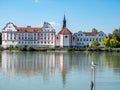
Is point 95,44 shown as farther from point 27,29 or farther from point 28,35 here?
point 27,29

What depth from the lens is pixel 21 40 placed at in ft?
265

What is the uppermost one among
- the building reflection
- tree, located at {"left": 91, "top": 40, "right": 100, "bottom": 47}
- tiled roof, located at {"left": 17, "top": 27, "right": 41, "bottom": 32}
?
tiled roof, located at {"left": 17, "top": 27, "right": 41, "bottom": 32}

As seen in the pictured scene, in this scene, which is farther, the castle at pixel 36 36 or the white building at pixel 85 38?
the white building at pixel 85 38

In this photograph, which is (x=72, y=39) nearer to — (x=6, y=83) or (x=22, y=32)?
(x=22, y=32)

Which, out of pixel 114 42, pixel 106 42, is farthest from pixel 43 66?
pixel 106 42

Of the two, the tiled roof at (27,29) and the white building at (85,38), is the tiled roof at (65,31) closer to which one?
the white building at (85,38)

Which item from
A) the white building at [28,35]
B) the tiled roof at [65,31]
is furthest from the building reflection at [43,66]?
the white building at [28,35]

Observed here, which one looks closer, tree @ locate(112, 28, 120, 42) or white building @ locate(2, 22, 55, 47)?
tree @ locate(112, 28, 120, 42)

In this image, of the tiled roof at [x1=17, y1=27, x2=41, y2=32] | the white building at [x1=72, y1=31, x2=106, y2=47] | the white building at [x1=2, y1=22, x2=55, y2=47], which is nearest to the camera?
the white building at [x1=2, y1=22, x2=55, y2=47]

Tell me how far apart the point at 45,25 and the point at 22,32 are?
5329mm

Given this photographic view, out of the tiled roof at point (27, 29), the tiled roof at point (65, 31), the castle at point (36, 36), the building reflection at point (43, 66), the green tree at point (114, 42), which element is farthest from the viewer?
the tiled roof at point (27, 29)

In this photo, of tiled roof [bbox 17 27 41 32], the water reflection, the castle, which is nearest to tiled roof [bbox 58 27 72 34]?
the castle

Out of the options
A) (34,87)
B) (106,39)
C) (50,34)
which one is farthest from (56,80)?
(50,34)

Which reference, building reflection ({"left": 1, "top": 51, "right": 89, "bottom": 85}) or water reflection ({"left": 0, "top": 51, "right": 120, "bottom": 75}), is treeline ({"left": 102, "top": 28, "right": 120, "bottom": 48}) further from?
building reflection ({"left": 1, "top": 51, "right": 89, "bottom": 85})
